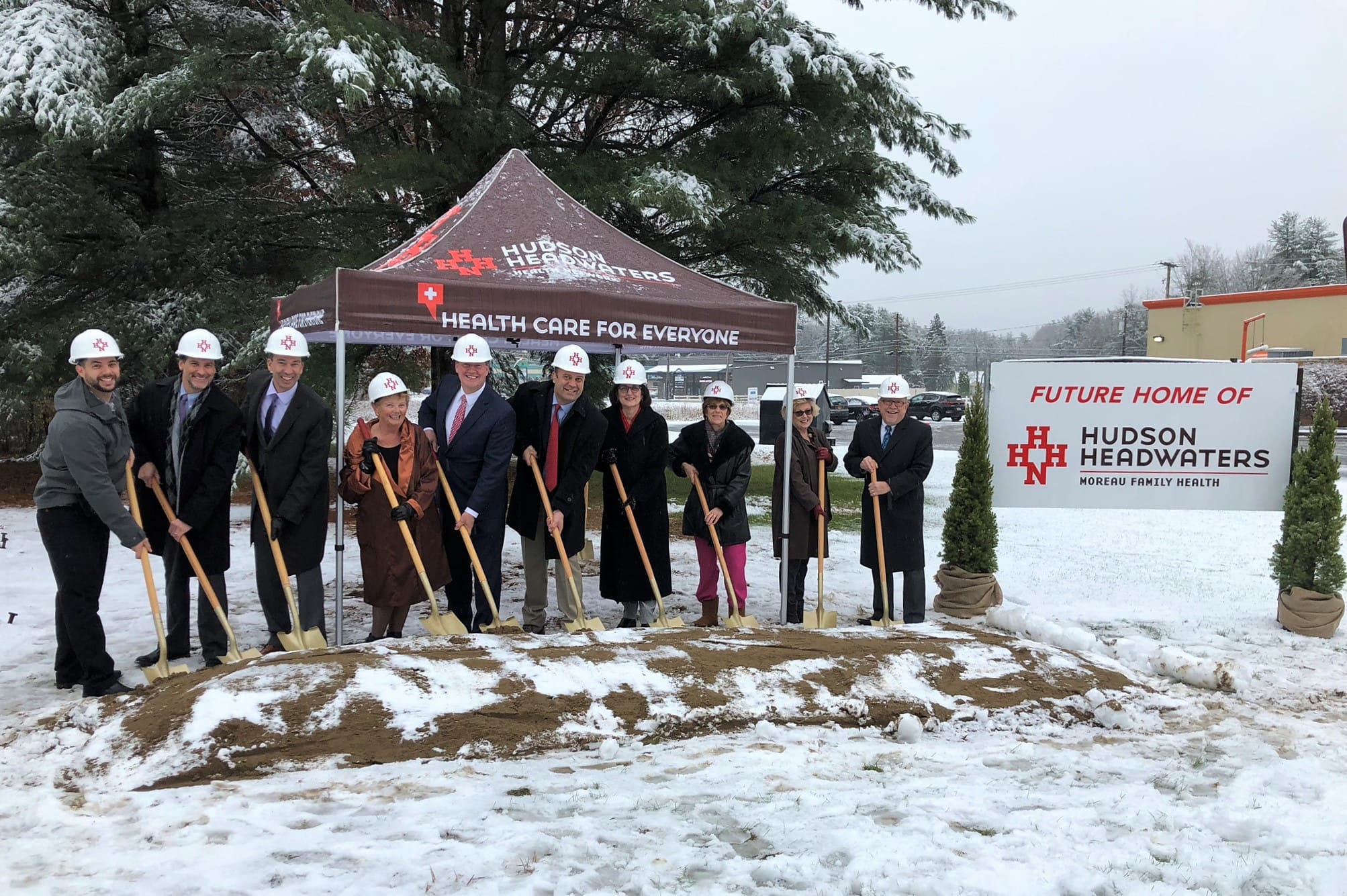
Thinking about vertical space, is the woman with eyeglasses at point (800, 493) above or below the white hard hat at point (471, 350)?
below

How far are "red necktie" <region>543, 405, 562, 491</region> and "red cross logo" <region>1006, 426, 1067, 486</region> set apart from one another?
3331 mm

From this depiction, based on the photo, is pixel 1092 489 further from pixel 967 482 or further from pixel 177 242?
pixel 177 242

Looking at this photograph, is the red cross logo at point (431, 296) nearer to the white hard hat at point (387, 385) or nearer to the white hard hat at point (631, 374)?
the white hard hat at point (387, 385)

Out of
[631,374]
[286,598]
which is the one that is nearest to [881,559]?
[631,374]

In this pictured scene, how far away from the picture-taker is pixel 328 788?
3.06 m

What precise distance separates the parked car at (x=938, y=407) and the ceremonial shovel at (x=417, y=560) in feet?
118

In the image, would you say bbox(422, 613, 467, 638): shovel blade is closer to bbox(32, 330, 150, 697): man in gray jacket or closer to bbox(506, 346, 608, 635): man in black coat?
bbox(506, 346, 608, 635): man in black coat

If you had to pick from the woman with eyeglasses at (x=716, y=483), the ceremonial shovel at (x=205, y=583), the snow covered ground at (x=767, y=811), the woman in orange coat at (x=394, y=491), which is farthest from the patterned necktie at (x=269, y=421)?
the woman with eyeglasses at (x=716, y=483)

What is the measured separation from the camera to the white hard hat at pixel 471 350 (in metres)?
5.05

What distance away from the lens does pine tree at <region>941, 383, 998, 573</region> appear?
6180 millimetres

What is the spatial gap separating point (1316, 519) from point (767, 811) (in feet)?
16.5

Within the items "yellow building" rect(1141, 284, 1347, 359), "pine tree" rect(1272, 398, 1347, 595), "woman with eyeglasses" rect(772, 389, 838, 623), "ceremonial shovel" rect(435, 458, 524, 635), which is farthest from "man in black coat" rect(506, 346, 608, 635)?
"yellow building" rect(1141, 284, 1347, 359)

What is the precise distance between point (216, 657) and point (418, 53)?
680 centimetres

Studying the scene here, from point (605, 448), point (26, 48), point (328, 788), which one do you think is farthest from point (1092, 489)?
point (26, 48)
